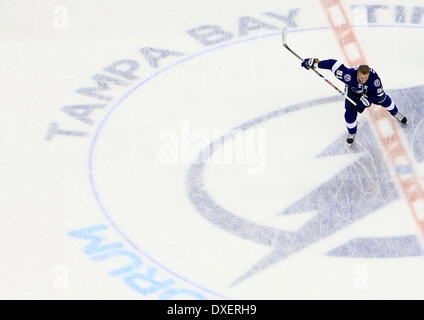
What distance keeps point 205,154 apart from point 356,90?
157cm

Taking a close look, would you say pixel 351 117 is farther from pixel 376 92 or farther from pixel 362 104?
pixel 376 92

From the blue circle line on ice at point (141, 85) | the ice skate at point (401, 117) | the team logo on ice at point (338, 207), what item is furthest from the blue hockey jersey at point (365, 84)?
the blue circle line on ice at point (141, 85)

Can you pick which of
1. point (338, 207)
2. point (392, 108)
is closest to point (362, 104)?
point (392, 108)

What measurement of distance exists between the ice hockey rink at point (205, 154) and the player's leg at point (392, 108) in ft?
0.33

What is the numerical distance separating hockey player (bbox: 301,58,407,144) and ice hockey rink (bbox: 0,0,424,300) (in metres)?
0.33

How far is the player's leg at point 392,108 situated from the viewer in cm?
837

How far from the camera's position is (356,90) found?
8.25 m

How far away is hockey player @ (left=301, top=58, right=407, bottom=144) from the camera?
8141mm

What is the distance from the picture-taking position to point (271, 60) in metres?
9.69

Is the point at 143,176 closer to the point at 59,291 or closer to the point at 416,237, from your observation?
the point at 59,291

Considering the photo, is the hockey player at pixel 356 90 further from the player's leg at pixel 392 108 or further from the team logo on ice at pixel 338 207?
the team logo on ice at pixel 338 207

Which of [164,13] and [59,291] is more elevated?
[164,13]

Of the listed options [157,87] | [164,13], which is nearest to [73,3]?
[164,13]

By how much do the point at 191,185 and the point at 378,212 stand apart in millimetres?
1727
